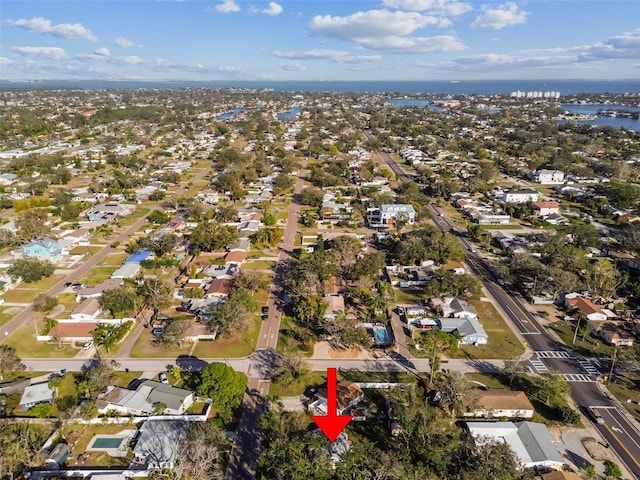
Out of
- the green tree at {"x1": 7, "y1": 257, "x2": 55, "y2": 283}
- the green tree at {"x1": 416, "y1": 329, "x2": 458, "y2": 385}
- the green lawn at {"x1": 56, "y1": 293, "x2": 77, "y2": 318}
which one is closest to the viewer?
the green tree at {"x1": 416, "y1": 329, "x2": 458, "y2": 385}

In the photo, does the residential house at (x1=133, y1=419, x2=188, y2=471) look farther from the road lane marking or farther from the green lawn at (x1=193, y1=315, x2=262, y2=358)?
the road lane marking

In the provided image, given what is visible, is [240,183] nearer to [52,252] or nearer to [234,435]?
[52,252]

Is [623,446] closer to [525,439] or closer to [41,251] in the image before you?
[525,439]

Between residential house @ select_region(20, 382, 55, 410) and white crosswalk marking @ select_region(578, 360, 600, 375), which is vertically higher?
residential house @ select_region(20, 382, 55, 410)

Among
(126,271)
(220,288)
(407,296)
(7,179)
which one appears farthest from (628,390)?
(7,179)

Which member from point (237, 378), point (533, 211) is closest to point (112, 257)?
point (237, 378)

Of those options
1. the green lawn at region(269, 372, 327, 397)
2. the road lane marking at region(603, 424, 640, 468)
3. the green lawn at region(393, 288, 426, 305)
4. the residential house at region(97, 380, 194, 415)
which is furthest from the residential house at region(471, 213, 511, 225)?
the residential house at region(97, 380, 194, 415)

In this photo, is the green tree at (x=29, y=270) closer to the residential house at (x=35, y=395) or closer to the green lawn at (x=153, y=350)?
the green lawn at (x=153, y=350)

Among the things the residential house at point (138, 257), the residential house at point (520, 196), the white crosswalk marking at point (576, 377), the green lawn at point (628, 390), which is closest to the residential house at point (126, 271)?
the residential house at point (138, 257)
